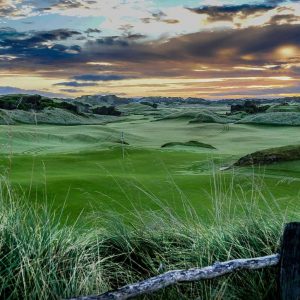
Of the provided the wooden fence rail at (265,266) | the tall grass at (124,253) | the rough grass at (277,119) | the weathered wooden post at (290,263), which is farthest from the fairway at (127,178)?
the rough grass at (277,119)

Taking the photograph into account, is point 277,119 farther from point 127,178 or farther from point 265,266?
point 265,266

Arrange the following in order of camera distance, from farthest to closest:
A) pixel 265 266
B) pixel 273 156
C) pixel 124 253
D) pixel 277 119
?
pixel 277 119 < pixel 273 156 < pixel 124 253 < pixel 265 266

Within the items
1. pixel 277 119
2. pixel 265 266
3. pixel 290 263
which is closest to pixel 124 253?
pixel 265 266

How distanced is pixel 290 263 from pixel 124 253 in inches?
80.3

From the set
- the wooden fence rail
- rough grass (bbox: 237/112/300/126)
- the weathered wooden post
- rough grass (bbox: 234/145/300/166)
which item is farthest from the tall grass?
rough grass (bbox: 237/112/300/126)

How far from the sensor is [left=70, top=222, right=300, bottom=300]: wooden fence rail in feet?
14.1

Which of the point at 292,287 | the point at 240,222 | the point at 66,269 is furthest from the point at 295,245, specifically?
the point at 66,269

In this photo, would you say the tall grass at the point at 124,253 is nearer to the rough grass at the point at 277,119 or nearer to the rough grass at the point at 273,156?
the rough grass at the point at 273,156

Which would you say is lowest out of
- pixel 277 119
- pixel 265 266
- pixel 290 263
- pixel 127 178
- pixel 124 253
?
pixel 277 119

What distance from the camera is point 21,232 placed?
519 cm

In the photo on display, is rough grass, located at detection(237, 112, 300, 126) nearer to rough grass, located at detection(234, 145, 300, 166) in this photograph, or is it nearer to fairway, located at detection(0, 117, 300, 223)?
fairway, located at detection(0, 117, 300, 223)

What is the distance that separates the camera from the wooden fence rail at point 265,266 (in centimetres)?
430

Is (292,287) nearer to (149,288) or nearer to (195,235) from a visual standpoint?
(149,288)

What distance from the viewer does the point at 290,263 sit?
4449 mm
